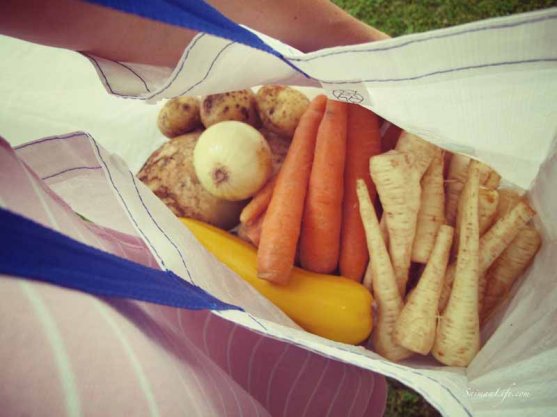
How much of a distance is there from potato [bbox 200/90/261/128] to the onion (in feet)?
0.25

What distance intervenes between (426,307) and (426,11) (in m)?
0.98

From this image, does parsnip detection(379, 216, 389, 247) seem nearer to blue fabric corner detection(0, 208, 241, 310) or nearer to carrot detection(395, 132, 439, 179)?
carrot detection(395, 132, 439, 179)

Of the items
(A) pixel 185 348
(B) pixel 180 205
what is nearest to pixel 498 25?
(A) pixel 185 348

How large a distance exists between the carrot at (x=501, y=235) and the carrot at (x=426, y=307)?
0.05m

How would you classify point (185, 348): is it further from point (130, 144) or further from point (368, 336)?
point (130, 144)

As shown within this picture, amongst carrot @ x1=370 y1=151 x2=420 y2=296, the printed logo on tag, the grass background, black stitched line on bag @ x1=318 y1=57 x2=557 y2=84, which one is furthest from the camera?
the grass background

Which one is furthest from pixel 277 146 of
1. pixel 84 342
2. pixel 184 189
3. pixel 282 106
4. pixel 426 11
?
pixel 426 11

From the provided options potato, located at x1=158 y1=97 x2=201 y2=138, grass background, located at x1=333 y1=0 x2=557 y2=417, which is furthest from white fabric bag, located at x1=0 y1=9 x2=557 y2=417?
grass background, located at x1=333 y1=0 x2=557 y2=417

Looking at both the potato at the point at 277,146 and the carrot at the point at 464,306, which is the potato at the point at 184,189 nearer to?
the potato at the point at 277,146

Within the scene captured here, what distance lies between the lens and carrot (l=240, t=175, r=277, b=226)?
65cm

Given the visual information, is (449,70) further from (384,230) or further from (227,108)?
(227,108)

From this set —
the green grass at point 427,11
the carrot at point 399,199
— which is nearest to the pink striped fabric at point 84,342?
the carrot at point 399,199

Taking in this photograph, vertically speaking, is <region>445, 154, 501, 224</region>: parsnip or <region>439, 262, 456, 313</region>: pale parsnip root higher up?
<region>445, 154, 501, 224</region>: parsnip

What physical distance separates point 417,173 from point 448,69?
8.4 inches
